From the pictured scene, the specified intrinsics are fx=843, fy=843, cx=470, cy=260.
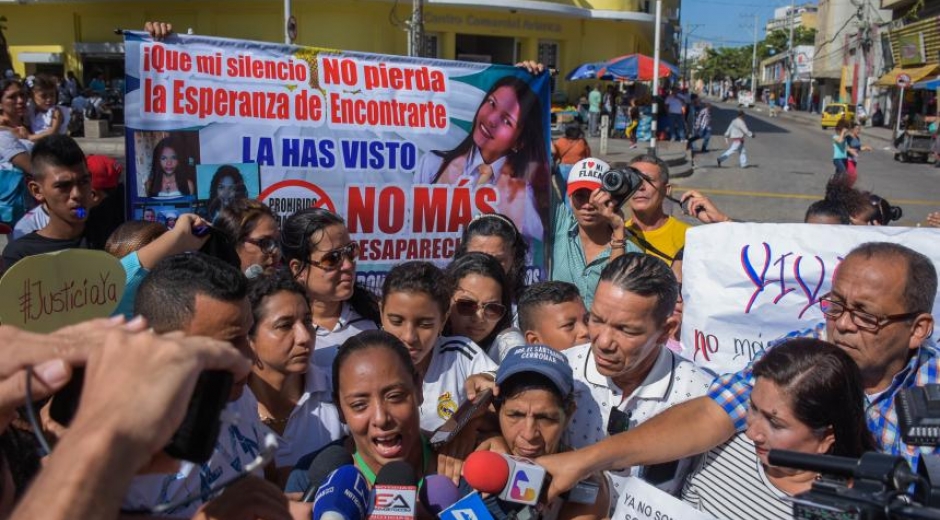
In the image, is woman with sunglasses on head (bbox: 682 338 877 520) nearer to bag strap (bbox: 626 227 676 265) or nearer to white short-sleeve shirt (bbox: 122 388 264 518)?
white short-sleeve shirt (bbox: 122 388 264 518)

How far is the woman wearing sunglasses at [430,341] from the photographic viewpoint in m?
3.13

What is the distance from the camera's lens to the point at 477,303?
11.9ft

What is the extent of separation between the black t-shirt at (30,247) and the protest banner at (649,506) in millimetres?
2755

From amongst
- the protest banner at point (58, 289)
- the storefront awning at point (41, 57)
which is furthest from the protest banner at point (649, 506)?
the storefront awning at point (41, 57)

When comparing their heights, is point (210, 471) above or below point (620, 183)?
below

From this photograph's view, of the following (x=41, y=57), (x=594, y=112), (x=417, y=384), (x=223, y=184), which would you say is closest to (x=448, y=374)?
(x=417, y=384)

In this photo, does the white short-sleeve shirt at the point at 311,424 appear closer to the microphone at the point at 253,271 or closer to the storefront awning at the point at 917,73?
the microphone at the point at 253,271

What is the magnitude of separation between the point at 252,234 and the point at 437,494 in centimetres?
209

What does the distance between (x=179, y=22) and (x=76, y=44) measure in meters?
3.98

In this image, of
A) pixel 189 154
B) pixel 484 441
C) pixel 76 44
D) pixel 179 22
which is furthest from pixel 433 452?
pixel 76 44

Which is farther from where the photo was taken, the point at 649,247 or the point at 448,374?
the point at 649,247

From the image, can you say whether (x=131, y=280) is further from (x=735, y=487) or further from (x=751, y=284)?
(x=751, y=284)

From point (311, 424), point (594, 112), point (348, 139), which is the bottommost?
point (311, 424)

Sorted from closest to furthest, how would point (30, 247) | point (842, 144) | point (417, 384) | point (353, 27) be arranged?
point (417, 384)
point (30, 247)
point (842, 144)
point (353, 27)
